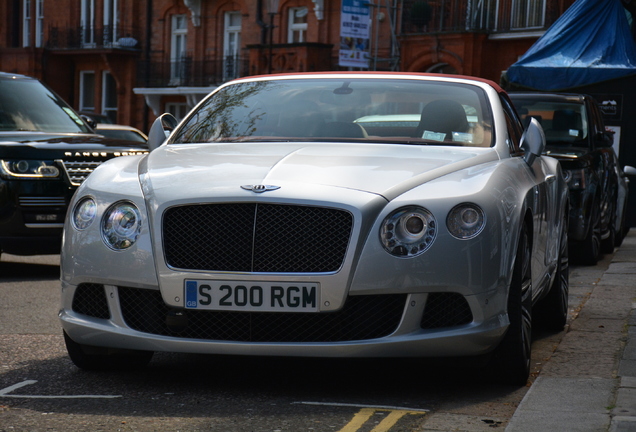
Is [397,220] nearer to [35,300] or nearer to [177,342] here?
[177,342]

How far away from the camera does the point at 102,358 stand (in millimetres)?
5383

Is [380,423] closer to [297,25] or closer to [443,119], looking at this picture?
[443,119]

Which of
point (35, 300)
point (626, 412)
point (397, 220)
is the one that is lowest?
point (35, 300)

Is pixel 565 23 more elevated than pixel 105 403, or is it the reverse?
pixel 565 23

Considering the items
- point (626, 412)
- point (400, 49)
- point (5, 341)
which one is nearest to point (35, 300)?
point (5, 341)

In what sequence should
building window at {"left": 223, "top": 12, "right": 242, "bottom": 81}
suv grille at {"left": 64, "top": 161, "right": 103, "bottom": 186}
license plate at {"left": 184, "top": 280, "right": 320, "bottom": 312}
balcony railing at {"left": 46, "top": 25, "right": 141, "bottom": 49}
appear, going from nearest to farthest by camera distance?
license plate at {"left": 184, "top": 280, "right": 320, "bottom": 312} → suv grille at {"left": 64, "top": 161, "right": 103, "bottom": 186} → building window at {"left": 223, "top": 12, "right": 242, "bottom": 81} → balcony railing at {"left": 46, "top": 25, "right": 141, "bottom": 49}

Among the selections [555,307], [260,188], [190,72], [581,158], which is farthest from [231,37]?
[260,188]

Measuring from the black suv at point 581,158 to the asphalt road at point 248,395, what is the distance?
4.82 m

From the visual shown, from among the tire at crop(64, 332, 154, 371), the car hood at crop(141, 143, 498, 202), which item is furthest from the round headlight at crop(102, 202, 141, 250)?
the tire at crop(64, 332, 154, 371)

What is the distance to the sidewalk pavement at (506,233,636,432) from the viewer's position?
4.36 meters

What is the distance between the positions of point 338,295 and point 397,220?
40 centimetres

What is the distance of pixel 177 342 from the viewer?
4.85 meters

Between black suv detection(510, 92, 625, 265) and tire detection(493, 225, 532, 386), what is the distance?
230 inches

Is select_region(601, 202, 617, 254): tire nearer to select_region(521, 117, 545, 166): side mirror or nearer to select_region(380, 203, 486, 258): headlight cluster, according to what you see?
select_region(521, 117, 545, 166): side mirror
